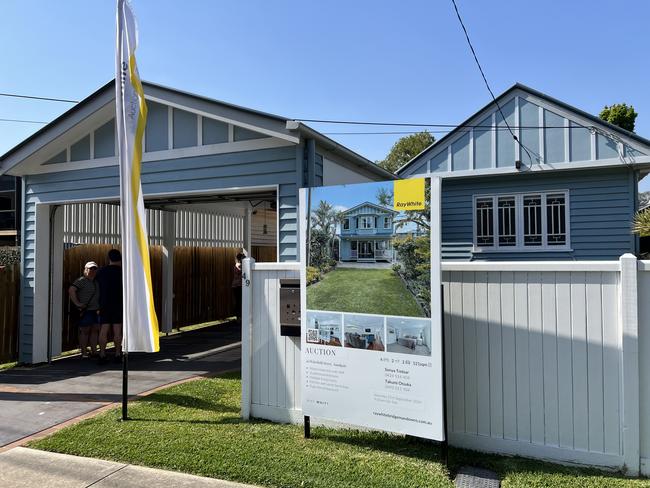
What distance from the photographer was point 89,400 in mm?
5801

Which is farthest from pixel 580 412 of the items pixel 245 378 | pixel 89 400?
pixel 89 400

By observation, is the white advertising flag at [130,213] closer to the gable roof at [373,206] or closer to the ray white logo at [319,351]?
the ray white logo at [319,351]

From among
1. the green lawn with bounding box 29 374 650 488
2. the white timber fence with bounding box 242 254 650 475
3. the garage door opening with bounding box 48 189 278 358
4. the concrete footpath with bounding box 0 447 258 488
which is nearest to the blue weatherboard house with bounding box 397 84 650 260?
the garage door opening with bounding box 48 189 278 358

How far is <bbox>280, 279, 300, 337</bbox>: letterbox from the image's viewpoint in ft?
15.4

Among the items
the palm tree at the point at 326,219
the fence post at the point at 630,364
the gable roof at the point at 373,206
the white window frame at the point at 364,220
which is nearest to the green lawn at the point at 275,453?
the fence post at the point at 630,364

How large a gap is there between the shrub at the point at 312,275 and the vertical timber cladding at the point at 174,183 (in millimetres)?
1558

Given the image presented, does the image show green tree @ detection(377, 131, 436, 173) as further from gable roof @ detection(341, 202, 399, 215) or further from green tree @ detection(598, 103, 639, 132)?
gable roof @ detection(341, 202, 399, 215)

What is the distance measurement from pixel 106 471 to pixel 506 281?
3482 mm

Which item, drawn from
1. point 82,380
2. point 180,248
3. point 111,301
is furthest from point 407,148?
point 82,380

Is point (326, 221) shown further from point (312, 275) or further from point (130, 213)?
point (130, 213)

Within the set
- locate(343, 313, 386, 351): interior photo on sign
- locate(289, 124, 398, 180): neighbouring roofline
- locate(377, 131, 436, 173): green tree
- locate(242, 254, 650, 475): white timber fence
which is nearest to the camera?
locate(242, 254, 650, 475): white timber fence

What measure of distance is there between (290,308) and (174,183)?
3.11 metres

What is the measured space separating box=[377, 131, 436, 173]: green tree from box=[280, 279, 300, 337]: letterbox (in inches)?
1172

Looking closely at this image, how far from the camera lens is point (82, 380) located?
6.87 m
